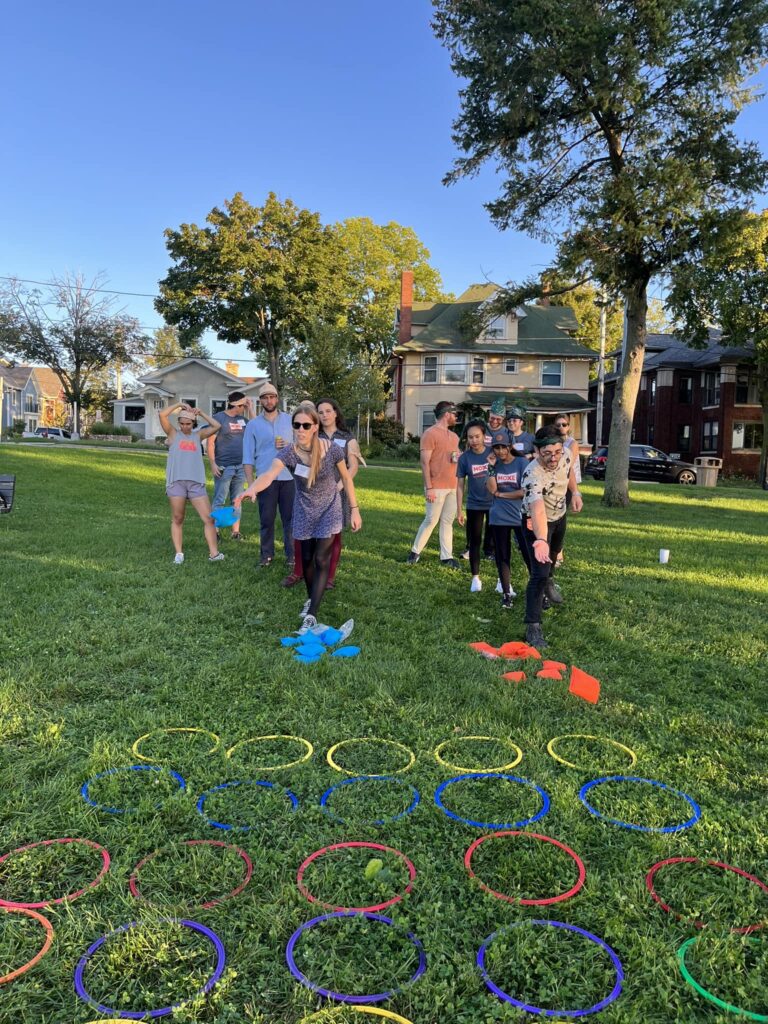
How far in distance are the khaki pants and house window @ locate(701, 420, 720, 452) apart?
112ft

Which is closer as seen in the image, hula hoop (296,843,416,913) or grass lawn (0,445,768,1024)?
grass lawn (0,445,768,1024)

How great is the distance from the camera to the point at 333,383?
3047 cm

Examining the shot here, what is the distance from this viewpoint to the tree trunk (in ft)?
55.3

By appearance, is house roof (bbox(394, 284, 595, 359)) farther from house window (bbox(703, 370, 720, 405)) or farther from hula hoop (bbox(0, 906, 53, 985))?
hula hoop (bbox(0, 906, 53, 985))

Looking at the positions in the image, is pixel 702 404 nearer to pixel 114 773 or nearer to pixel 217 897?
pixel 114 773

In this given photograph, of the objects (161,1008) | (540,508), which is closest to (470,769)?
(161,1008)

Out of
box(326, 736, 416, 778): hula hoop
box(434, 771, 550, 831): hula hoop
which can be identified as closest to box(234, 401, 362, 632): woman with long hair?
box(326, 736, 416, 778): hula hoop

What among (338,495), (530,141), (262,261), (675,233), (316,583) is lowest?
(316,583)

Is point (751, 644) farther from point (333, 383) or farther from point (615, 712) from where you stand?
point (333, 383)

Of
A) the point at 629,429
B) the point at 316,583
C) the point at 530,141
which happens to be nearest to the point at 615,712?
the point at 316,583

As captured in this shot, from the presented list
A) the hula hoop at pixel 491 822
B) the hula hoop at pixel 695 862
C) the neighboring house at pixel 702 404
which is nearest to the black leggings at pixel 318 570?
the hula hoop at pixel 491 822

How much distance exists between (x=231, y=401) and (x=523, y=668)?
17.9 feet

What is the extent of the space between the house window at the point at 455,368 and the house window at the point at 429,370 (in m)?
0.50

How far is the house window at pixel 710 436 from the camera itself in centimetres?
3756
